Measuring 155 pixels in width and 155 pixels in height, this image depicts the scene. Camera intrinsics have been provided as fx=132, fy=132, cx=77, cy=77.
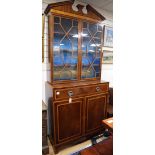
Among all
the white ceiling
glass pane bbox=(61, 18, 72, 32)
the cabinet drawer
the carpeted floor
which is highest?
the white ceiling

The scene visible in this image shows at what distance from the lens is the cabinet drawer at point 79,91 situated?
1.97 m

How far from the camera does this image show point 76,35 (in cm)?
225

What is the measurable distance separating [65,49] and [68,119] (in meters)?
1.14

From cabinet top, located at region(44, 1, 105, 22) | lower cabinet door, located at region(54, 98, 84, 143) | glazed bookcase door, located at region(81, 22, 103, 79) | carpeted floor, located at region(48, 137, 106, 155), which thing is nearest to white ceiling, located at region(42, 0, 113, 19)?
cabinet top, located at region(44, 1, 105, 22)

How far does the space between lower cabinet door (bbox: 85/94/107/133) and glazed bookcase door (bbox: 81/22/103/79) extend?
1.44ft

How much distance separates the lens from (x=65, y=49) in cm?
219

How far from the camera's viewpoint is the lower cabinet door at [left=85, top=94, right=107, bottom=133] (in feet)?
7.55

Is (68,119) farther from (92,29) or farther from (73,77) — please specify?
(92,29)

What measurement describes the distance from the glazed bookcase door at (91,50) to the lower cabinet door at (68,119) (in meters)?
0.58

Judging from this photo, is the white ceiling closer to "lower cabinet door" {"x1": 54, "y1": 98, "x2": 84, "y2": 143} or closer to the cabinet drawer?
the cabinet drawer
